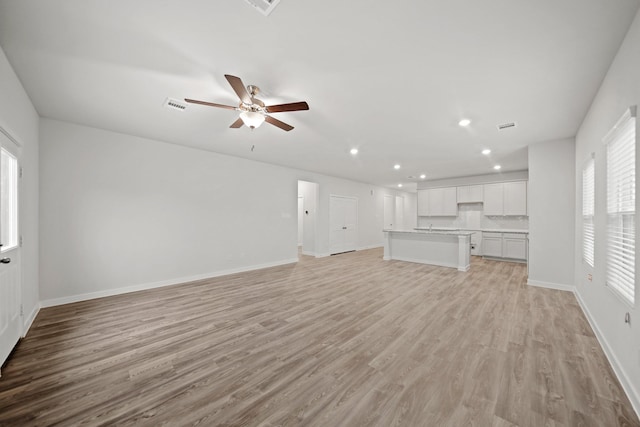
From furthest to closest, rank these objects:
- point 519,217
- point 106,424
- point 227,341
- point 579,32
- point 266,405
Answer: point 519,217 → point 227,341 → point 579,32 → point 266,405 → point 106,424

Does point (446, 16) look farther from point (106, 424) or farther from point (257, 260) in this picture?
point (257, 260)

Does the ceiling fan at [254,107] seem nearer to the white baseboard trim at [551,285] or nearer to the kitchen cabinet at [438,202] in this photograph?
the white baseboard trim at [551,285]

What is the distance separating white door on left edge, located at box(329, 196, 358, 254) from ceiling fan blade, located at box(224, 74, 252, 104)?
5871 millimetres

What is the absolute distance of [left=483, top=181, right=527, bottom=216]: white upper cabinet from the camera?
7.23 metres

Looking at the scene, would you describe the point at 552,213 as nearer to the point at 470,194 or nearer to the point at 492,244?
the point at 492,244

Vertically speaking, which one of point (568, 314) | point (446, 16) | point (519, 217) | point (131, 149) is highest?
point (446, 16)

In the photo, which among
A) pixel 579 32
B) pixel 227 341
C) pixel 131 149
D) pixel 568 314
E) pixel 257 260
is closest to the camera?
pixel 579 32

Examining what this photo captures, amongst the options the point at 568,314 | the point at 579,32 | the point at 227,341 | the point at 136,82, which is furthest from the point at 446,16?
the point at 568,314

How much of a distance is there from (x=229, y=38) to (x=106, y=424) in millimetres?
2840

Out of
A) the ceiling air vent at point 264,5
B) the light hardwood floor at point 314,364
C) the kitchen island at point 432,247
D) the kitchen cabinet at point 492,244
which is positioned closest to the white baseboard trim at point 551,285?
the light hardwood floor at point 314,364

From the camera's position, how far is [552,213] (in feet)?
14.4

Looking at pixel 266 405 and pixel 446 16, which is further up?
pixel 446 16

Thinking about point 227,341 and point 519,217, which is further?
point 519,217

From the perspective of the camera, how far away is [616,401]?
175 centimetres
